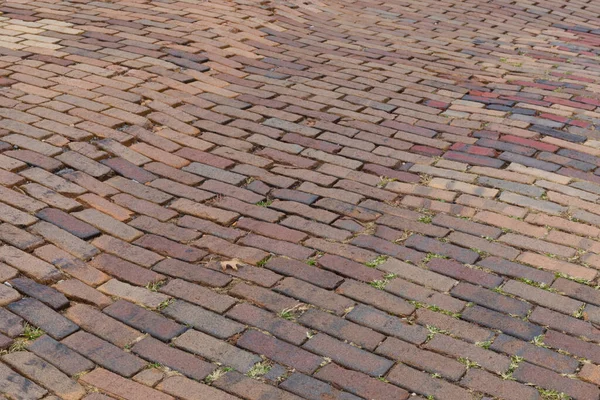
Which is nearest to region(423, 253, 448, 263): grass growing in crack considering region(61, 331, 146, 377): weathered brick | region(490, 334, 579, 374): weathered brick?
region(490, 334, 579, 374): weathered brick

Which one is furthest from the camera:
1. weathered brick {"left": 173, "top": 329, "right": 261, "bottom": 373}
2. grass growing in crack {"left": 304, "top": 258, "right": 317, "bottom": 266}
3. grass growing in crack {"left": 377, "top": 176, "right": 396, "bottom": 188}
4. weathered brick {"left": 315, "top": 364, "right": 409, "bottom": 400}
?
grass growing in crack {"left": 377, "top": 176, "right": 396, "bottom": 188}

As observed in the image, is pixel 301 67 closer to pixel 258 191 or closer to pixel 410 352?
pixel 258 191

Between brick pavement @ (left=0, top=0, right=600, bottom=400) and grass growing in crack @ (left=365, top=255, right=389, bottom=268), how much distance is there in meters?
0.01

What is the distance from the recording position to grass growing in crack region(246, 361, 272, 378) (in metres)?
2.68

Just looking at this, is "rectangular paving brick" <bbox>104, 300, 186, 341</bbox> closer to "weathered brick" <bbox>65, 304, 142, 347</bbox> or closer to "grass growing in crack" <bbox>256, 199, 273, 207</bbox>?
"weathered brick" <bbox>65, 304, 142, 347</bbox>

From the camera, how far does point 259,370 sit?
270 centimetres

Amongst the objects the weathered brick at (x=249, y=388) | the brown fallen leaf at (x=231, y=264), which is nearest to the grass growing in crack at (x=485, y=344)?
Result: the weathered brick at (x=249, y=388)

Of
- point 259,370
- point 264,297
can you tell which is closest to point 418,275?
point 264,297

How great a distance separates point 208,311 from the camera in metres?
2.98

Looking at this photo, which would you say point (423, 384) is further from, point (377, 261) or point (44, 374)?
point (44, 374)

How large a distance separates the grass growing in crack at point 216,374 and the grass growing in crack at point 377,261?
823 millimetres

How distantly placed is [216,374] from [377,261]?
2.99 ft

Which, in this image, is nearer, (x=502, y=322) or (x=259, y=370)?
(x=259, y=370)

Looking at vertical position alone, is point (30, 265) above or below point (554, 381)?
above
